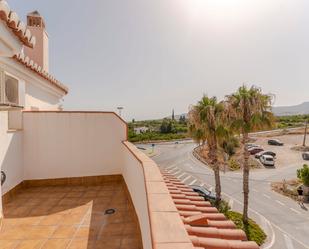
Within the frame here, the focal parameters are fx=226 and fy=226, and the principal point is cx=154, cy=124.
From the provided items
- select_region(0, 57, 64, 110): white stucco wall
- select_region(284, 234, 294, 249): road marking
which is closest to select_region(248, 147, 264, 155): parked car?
select_region(284, 234, 294, 249): road marking

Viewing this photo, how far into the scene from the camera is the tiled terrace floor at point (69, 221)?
382 centimetres

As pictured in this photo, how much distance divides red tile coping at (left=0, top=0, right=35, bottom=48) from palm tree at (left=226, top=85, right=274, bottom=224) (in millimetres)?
14477

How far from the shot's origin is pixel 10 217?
192 inches

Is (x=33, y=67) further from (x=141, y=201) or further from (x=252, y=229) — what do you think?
(x=252, y=229)

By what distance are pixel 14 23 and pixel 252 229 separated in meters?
16.7

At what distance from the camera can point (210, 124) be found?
17.4 m

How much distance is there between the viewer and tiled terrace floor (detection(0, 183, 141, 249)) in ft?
12.5

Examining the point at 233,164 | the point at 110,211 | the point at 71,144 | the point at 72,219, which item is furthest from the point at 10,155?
the point at 233,164

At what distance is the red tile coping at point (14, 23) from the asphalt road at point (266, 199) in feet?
50.9

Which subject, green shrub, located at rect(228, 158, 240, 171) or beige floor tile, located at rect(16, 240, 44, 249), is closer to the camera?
beige floor tile, located at rect(16, 240, 44, 249)

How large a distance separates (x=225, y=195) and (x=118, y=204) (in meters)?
19.3

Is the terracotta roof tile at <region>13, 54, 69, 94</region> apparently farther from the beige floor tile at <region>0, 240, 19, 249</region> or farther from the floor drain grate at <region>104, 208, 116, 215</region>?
the floor drain grate at <region>104, 208, 116, 215</region>

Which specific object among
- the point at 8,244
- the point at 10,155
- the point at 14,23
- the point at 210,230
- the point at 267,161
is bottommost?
the point at 267,161

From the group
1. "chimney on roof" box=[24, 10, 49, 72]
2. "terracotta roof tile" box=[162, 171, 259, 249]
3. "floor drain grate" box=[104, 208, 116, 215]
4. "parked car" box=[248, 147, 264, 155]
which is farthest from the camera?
"parked car" box=[248, 147, 264, 155]
